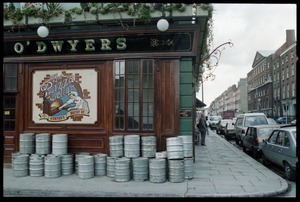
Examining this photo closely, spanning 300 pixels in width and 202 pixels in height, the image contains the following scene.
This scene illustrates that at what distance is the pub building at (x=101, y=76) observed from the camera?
9859mm

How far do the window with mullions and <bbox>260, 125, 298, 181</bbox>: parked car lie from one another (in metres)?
4.09

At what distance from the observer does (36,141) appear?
9.80m

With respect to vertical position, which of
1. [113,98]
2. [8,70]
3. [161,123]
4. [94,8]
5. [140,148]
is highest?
[94,8]

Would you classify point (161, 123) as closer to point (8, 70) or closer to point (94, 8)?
point (94, 8)

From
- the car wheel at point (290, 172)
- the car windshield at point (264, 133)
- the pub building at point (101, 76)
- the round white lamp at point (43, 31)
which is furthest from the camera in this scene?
the car windshield at point (264, 133)

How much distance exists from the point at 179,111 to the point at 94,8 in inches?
163

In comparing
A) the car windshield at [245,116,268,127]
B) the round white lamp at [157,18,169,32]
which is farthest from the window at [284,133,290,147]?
the car windshield at [245,116,268,127]

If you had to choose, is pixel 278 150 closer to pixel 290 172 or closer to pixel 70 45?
pixel 290 172

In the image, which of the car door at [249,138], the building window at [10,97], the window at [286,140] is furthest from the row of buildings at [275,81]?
the building window at [10,97]

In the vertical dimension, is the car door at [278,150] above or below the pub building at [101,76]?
below

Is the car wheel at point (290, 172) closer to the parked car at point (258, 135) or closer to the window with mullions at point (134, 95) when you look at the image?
the parked car at point (258, 135)

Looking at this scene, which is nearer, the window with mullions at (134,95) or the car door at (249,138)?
the window with mullions at (134,95)

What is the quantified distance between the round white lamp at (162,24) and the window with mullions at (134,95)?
1.12m
